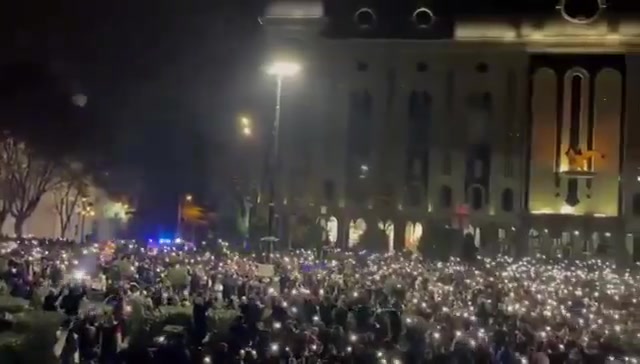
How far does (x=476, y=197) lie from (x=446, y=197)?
206 cm

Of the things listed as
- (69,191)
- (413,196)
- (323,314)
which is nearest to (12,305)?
(323,314)

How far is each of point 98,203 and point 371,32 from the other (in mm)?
23790

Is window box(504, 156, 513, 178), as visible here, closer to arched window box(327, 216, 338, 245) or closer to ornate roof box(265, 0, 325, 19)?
arched window box(327, 216, 338, 245)

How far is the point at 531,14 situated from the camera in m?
76.0

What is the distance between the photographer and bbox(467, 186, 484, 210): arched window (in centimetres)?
7325

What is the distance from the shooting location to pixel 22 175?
5181 centimetres

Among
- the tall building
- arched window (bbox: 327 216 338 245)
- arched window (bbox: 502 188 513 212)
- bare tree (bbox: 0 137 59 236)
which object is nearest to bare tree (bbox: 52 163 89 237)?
bare tree (bbox: 0 137 59 236)

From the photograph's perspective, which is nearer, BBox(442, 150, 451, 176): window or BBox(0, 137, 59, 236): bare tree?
BBox(0, 137, 59, 236): bare tree

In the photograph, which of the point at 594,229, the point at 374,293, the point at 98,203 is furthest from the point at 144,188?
the point at 374,293

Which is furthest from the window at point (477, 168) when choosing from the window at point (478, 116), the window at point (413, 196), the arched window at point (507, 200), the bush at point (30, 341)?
the bush at point (30, 341)

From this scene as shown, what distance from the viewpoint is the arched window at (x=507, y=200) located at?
7212 centimetres

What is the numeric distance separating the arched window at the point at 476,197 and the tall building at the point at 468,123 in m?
0.09

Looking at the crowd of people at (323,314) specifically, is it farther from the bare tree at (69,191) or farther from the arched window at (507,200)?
the arched window at (507,200)

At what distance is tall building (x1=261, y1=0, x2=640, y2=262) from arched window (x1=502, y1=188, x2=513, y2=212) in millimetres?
84
